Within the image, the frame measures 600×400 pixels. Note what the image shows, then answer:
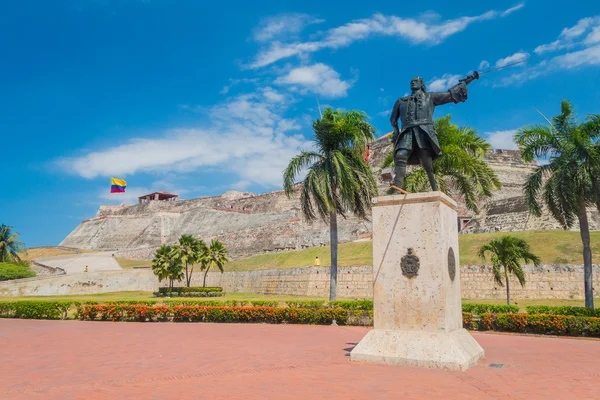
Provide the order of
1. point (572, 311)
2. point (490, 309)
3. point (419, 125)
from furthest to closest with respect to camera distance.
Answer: point (490, 309) < point (572, 311) < point (419, 125)

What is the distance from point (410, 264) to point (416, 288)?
0.39 meters

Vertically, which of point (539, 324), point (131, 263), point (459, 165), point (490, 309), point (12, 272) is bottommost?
point (539, 324)

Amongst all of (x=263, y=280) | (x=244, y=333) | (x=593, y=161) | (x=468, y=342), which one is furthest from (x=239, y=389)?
(x=263, y=280)

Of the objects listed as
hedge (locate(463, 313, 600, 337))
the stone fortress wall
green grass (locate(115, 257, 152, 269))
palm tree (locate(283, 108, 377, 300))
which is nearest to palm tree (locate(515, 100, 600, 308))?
hedge (locate(463, 313, 600, 337))

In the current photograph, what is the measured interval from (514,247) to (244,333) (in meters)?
11.5

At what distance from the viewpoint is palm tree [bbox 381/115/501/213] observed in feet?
55.9

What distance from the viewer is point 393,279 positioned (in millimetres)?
8008

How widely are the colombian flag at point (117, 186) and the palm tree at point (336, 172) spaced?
6863 cm

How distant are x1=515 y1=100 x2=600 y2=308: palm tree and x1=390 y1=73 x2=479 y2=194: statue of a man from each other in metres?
8.17

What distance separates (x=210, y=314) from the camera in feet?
55.4

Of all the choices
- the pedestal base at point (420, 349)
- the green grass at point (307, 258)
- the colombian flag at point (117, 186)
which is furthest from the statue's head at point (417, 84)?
the colombian flag at point (117, 186)

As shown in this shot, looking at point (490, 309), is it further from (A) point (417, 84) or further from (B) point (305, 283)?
(B) point (305, 283)

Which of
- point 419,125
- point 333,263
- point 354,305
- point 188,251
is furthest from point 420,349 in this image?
point 188,251

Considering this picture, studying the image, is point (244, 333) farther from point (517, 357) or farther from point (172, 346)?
point (517, 357)
